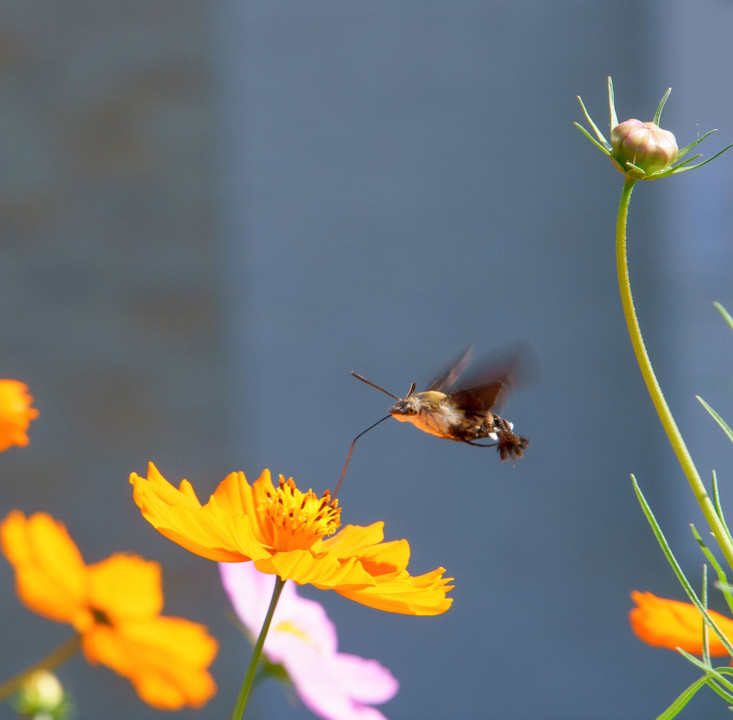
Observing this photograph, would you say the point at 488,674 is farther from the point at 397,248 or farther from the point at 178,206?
the point at 178,206

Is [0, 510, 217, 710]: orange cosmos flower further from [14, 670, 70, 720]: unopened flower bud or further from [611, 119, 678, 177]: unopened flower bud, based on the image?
[611, 119, 678, 177]: unopened flower bud

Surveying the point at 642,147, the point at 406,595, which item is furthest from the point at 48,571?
the point at 642,147

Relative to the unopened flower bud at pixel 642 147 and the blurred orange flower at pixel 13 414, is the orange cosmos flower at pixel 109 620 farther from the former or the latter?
the unopened flower bud at pixel 642 147

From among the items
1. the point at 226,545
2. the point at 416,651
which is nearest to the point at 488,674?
the point at 416,651

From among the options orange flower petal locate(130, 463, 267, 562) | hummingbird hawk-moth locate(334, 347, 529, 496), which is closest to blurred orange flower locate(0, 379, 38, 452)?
orange flower petal locate(130, 463, 267, 562)

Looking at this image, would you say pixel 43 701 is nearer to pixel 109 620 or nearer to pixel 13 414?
pixel 109 620

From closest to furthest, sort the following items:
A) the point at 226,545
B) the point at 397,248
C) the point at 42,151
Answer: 1. the point at 226,545
2. the point at 42,151
3. the point at 397,248
